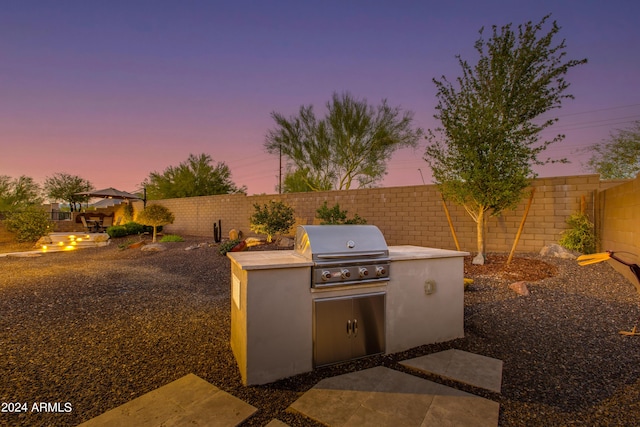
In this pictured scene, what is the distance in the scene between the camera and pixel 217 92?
426 inches

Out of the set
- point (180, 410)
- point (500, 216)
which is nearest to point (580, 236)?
point (500, 216)

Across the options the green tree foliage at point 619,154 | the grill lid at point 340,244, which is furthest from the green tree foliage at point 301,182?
the grill lid at point 340,244

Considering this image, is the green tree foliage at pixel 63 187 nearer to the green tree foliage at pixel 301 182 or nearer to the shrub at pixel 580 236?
the green tree foliage at pixel 301 182

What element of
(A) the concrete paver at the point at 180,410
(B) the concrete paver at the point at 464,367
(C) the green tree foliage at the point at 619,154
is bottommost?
(B) the concrete paver at the point at 464,367

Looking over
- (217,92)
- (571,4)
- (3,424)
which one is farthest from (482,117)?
(217,92)

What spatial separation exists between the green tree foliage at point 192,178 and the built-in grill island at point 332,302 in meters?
21.3

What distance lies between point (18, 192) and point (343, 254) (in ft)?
86.2

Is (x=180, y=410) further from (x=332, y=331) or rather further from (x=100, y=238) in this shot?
(x=100, y=238)

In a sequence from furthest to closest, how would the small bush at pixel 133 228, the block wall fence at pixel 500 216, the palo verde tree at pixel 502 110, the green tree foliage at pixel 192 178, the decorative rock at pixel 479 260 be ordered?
the green tree foliage at pixel 192 178 < the small bush at pixel 133 228 < the decorative rock at pixel 479 260 < the palo verde tree at pixel 502 110 < the block wall fence at pixel 500 216

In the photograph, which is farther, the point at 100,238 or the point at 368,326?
the point at 100,238

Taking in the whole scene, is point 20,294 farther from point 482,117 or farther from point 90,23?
point 482,117

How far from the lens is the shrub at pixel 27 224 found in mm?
11188

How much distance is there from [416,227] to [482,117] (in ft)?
11.4

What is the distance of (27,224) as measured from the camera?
11.2m
